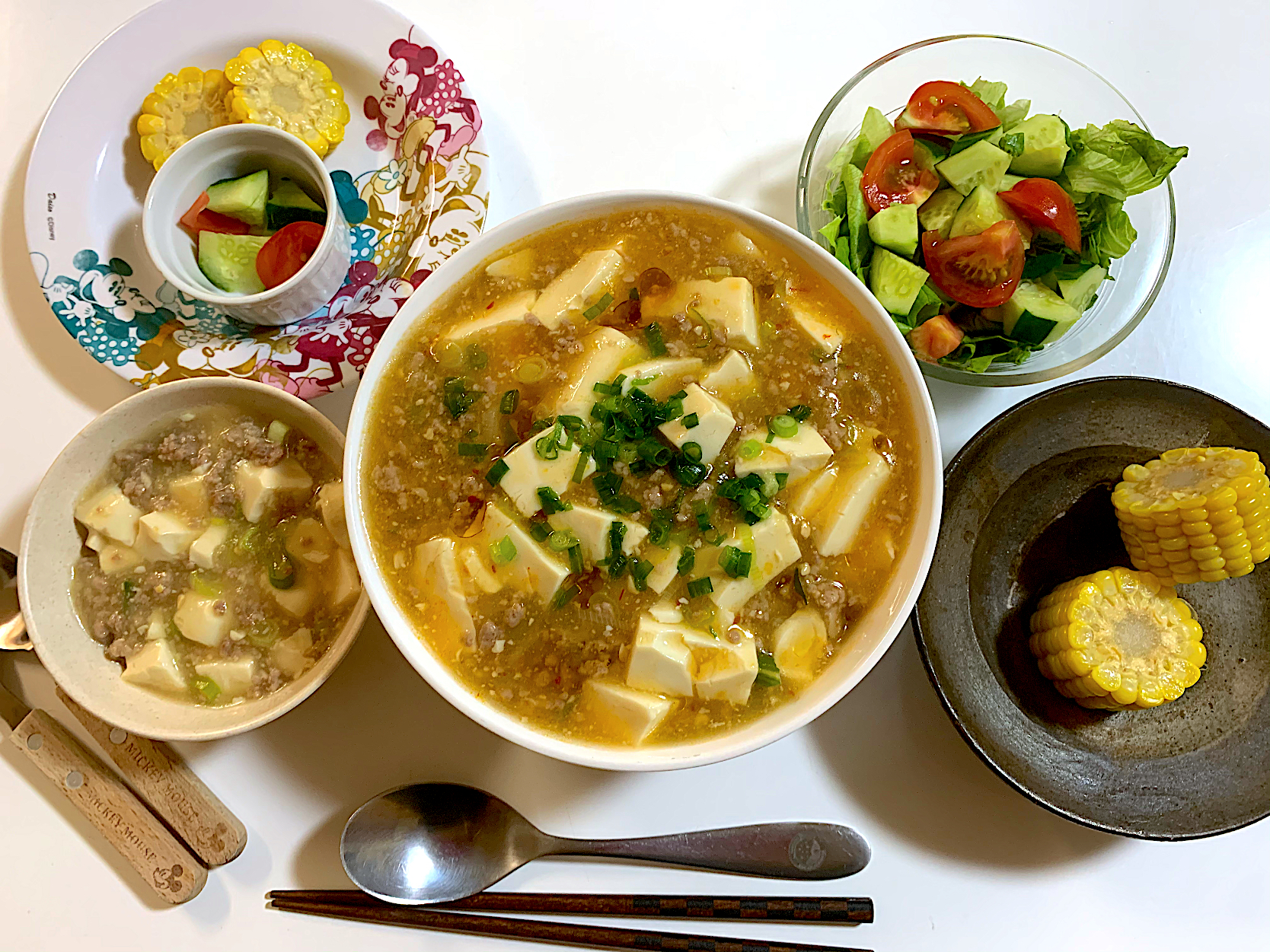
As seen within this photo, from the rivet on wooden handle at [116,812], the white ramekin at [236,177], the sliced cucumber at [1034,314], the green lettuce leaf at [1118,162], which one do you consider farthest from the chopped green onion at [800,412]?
the rivet on wooden handle at [116,812]

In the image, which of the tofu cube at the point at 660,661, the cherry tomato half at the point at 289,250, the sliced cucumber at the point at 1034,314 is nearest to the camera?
the tofu cube at the point at 660,661

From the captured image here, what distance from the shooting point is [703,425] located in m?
1.50

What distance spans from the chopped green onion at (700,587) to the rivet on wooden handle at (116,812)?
Answer: 57.6 inches

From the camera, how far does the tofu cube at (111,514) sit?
182 cm

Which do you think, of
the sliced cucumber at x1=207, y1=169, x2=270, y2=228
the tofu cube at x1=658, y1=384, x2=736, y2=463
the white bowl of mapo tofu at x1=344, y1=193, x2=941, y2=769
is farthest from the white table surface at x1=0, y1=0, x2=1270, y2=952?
the tofu cube at x1=658, y1=384, x2=736, y2=463

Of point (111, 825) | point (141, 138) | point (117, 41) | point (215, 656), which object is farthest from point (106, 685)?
point (117, 41)

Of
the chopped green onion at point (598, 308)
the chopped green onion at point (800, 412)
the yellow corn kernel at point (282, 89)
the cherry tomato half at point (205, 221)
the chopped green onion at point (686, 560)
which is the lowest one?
the chopped green onion at point (686, 560)

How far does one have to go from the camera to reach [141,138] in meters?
2.15

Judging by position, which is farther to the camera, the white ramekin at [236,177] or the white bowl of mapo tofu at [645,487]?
the white ramekin at [236,177]

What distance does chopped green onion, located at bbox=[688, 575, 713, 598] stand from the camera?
151cm

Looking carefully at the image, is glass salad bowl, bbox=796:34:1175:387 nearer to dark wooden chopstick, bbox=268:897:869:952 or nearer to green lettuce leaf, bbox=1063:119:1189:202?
green lettuce leaf, bbox=1063:119:1189:202

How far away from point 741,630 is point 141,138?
2071 mm

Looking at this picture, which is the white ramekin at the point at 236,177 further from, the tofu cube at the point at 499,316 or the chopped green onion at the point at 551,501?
the chopped green onion at the point at 551,501

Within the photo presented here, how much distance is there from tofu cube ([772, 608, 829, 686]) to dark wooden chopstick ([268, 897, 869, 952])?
33.4 inches
